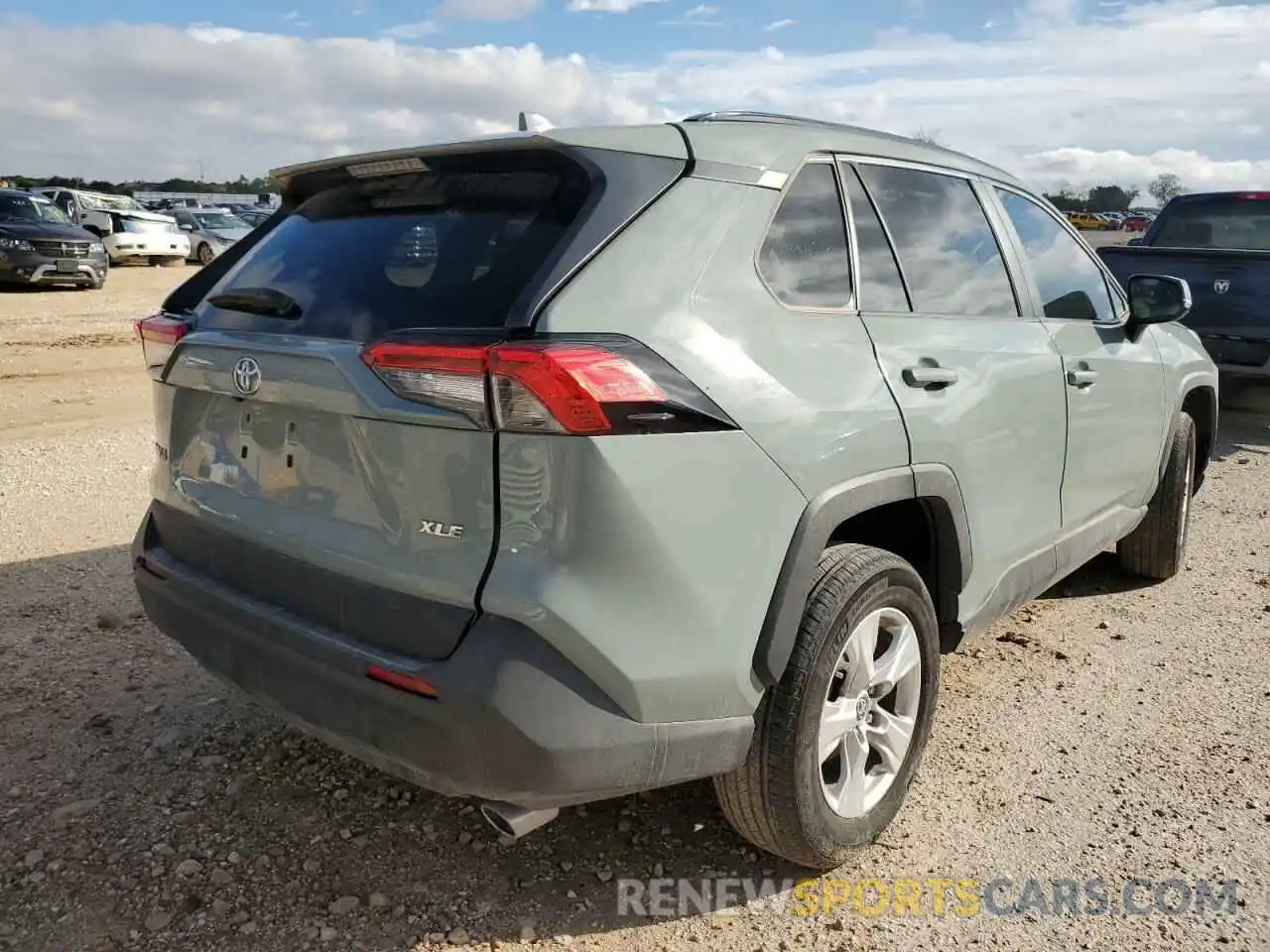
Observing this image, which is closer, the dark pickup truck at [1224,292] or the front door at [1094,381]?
the front door at [1094,381]

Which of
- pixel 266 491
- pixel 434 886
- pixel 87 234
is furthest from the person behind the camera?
pixel 87 234

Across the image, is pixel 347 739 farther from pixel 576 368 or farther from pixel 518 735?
pixel 576 368

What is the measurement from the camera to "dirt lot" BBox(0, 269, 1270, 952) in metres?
2.48

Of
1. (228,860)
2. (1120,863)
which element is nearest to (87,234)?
(228,860)

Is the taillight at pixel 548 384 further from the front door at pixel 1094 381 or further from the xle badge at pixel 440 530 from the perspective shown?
the front door at pixel 1094 381

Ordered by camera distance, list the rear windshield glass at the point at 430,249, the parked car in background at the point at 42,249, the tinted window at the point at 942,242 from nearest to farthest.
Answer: the rear windshield glass at the point at 430,249, the tinted window at the point at 942,242, the parked car in background at the point at 42,249

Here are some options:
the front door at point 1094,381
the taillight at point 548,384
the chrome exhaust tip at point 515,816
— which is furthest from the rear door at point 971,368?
the chrome exhaust tip at point 515,816

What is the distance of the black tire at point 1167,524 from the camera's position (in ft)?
15.4

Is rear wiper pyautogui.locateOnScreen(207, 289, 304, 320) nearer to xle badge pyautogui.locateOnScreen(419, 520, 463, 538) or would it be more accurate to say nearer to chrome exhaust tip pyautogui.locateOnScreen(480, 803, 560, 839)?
xle badge pyautogui.locateOnScreen(419, 520, 463, 538)

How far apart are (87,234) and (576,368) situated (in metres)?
19.5

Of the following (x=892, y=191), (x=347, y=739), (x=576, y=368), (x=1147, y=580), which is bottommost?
(x=1147, y=580)

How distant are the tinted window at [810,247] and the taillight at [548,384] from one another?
0.51m

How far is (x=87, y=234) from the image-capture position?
18281 mm

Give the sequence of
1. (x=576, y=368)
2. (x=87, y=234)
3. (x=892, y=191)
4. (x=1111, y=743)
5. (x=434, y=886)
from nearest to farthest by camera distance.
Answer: (x=576, y=368) → (x=434, y=886) → (x=892, y=191) → (x=1111, y=743) → (x=87, y=234)
